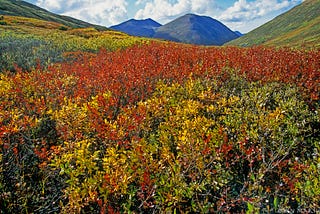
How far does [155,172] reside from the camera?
4199mm

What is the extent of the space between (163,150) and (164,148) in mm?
206

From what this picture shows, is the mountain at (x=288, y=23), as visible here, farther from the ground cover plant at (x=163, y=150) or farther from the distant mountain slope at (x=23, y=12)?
the ground cover plant at (x=163, y=150)

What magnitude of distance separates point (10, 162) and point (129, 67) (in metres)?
5.47

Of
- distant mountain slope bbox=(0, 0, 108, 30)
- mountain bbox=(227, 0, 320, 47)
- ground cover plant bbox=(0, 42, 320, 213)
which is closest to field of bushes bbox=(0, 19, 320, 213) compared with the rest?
ground cover plant bbox=(0, 42, 320, 213)

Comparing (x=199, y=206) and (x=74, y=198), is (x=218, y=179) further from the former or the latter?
(x=74, y=198)

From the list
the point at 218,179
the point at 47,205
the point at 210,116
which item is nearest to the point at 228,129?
the point at 210,116

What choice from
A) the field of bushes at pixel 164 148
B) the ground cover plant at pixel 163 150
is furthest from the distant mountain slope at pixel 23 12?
the ground cover plant at pixel 163 150

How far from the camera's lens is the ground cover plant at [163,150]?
13.1 ft

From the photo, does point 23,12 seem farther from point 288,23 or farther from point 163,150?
point 288,23

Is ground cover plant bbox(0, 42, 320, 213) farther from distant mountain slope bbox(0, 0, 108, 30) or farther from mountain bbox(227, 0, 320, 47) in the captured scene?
mountain bbox(227, 0, 320, 47)

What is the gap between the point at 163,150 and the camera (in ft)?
14.8

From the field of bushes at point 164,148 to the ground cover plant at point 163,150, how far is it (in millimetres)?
23

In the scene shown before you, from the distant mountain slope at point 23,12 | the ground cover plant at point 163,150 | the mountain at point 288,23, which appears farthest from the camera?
the mountain at point 288,23

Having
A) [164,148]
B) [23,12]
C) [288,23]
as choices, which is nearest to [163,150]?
[164,148]
